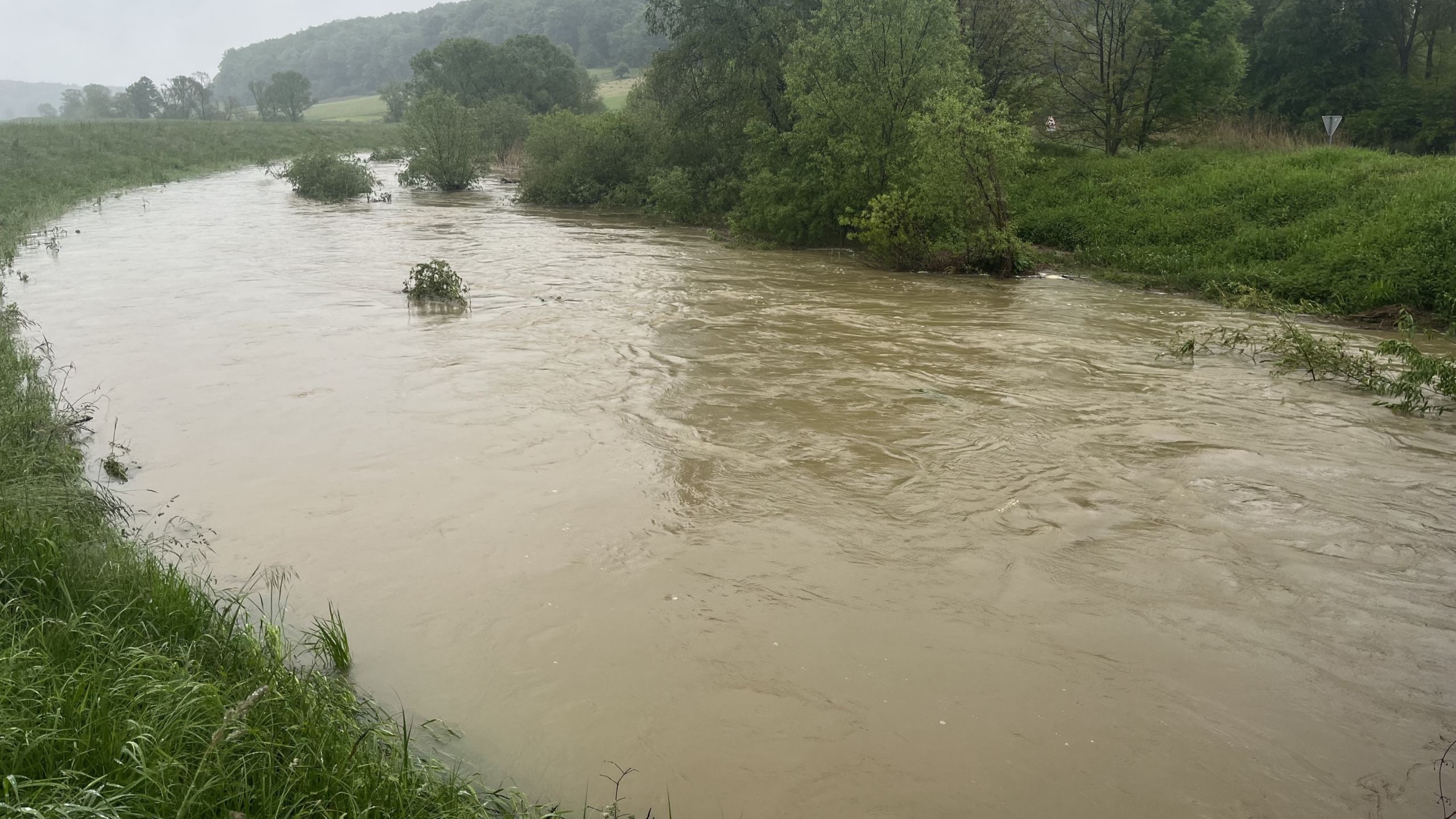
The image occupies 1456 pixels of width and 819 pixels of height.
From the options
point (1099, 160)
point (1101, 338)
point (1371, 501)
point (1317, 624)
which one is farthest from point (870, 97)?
point (1317, 624)

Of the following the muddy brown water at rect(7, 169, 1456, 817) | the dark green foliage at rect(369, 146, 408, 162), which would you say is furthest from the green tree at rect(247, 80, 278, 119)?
the muddy brown water at rect(7, 169, 1456, 817)

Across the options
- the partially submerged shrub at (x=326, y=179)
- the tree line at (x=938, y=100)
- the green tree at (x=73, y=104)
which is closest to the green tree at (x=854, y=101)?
the tree line at (x=938, y=100)

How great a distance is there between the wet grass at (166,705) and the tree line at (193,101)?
106878 mm

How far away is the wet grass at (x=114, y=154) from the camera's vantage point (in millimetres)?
28078

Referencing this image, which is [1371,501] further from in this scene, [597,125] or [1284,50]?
[1284,50]

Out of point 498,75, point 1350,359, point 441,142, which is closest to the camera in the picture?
point 1350,359

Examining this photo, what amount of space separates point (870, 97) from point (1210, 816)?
763 inches

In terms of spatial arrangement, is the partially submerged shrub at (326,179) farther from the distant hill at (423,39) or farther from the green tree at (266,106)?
the green tree at (266,106)

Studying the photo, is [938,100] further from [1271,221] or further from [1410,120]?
[1410,120]

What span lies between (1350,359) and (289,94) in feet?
369

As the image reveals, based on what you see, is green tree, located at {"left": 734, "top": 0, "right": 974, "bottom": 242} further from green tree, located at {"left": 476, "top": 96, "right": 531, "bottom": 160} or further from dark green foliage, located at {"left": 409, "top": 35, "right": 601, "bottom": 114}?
dark green foliage, located at {"left": 409, "top": 35, "right": 601, "bottom": 114}

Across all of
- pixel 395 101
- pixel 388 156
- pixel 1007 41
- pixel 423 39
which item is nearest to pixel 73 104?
pixel 423 39

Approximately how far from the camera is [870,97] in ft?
70.0

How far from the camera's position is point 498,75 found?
235 ft
